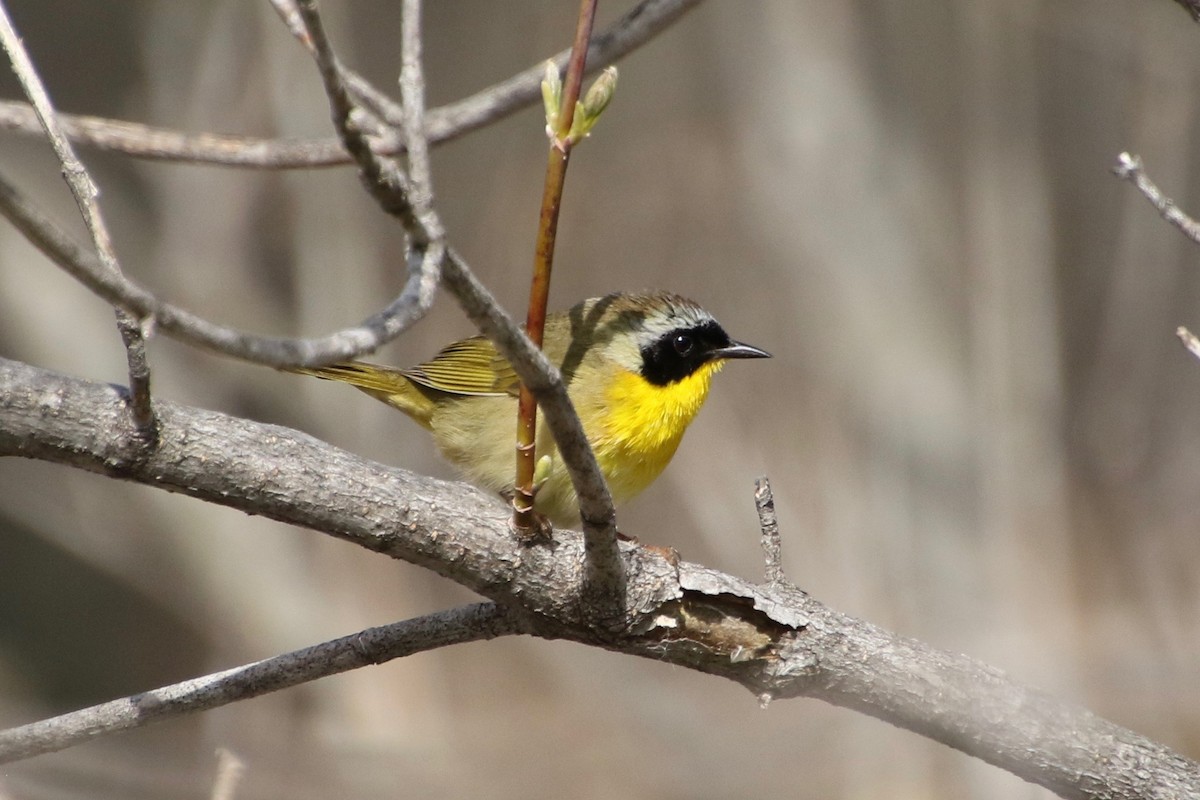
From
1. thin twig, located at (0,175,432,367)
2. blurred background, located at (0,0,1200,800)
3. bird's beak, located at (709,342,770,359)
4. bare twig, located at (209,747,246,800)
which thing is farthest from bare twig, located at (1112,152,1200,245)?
blurred background, located at (0,0,1200,800)

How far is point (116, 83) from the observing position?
7848mm

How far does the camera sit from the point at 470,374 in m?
4.23

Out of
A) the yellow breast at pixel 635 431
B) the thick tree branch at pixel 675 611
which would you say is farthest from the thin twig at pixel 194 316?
the yellow breast at pixel 635 431

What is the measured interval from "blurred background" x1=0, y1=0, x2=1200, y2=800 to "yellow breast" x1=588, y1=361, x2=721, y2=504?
120 inches

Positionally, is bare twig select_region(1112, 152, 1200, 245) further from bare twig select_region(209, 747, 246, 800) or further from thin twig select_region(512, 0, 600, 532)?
bare twig select_region(209, 747, 246, 800)

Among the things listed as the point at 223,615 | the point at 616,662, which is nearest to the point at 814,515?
the point at 616,662

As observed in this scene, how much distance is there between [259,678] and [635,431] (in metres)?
1.65

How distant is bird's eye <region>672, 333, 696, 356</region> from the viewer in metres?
4.06

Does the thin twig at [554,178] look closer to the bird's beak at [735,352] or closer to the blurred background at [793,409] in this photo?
the bird's beak at [735,352]

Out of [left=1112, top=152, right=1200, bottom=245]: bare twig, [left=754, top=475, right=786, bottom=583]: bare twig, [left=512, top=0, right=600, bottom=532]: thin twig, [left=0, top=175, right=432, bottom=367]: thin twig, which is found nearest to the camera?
[left=0, top=175, right=432, bottom=367]: thin twig

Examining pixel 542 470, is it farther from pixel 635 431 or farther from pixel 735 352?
pixel 735 352

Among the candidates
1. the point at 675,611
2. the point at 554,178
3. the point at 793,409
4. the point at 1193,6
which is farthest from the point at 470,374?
the point at 793,409

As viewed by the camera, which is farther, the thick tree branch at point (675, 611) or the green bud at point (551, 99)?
the thick tree branch at point (675, 611)

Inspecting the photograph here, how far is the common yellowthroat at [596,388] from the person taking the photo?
371 cm
